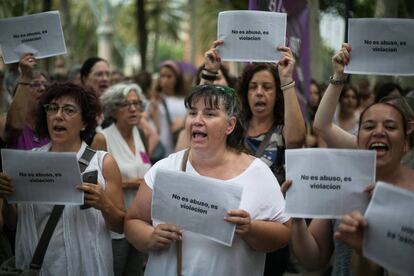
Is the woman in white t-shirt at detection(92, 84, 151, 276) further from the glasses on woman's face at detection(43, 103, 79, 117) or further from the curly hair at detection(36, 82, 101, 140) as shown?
the glasses on woman's face at detection(43, 103, 79, 117)

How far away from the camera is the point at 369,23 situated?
3.64m

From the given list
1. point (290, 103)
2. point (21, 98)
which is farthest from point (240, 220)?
point (21, 98)

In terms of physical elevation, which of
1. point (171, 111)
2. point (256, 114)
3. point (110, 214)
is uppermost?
point (256, 114)

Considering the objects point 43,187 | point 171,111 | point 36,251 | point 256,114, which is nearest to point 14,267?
point 36,251

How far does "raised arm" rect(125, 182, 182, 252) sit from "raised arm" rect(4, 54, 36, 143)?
1.23 m

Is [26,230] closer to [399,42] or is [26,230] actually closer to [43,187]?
[43,187]

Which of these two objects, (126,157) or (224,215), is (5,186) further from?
(126,157)

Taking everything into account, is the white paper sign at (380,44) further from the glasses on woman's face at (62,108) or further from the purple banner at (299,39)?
the purple banner at (299,39)

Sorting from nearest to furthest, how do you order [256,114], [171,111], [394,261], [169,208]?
1. [394,261]
2. [169,208]
3. [256,114]
4. [171,111]

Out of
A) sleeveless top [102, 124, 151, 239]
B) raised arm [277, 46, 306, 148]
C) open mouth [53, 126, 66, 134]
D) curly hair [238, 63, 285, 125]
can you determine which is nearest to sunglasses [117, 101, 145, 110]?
sleeveless top [102, 124, 151, 239]

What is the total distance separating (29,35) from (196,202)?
199 centimetres

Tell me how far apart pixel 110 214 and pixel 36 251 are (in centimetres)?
48

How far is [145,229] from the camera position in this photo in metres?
3.39

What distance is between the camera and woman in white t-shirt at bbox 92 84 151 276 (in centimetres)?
529
